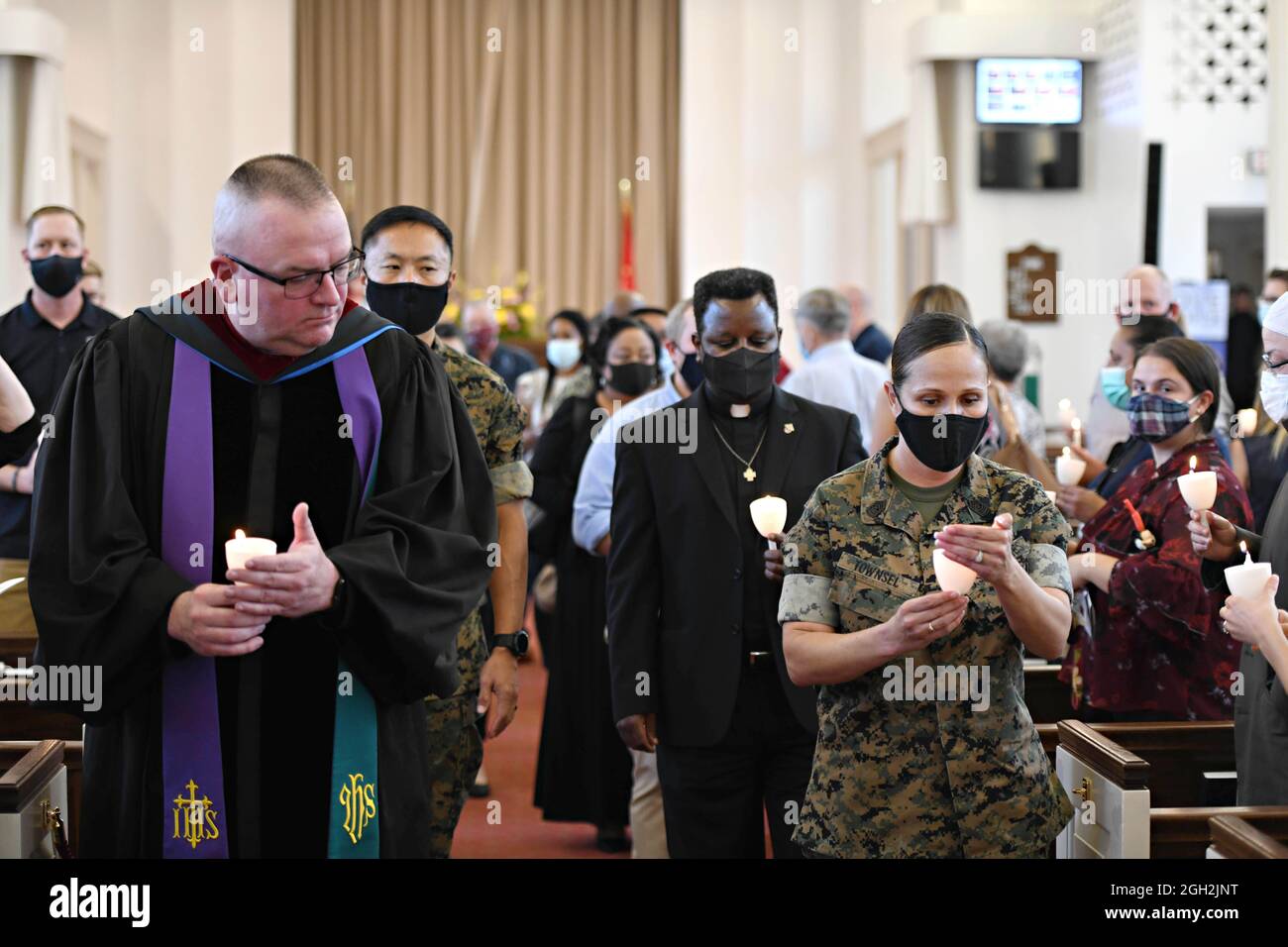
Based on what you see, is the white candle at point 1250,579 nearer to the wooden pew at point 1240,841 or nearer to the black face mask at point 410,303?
the wooden pew at point 1240,841

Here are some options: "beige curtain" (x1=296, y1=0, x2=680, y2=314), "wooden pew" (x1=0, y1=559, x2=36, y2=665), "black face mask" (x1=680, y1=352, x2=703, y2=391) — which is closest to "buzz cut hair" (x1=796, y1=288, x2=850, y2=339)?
"black face mask" (x1=680, y1=352, x2=703, y2=391)

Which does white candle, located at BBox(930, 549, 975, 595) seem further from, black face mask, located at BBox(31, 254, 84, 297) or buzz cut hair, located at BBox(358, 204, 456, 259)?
black face mask, located at BBox(31, 254, 84, 297)

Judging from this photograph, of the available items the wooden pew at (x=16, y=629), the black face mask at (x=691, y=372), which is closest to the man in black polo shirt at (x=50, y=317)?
the wooden pew at (x=16, y=629)

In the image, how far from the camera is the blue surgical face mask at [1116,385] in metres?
5.49

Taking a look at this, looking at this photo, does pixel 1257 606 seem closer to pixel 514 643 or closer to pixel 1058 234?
pixel 514 643

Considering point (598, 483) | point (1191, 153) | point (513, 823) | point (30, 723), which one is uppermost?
point (1191, 153)

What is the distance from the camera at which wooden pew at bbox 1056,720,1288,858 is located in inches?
118

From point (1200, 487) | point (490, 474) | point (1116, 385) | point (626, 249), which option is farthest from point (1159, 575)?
point (626, 249)

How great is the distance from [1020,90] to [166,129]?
7919 mm

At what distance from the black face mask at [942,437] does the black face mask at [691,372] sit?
186cm

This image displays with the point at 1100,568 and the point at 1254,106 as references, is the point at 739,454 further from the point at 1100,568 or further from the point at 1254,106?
the point at 1254,106

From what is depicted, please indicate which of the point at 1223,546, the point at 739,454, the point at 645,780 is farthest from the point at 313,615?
the point at 1223,546

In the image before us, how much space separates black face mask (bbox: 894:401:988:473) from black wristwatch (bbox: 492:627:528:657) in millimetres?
1077

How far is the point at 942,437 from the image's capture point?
280cm
